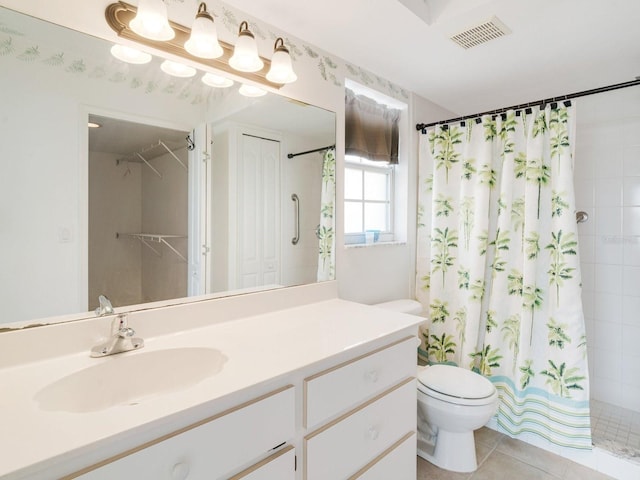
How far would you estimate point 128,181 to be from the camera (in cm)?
125

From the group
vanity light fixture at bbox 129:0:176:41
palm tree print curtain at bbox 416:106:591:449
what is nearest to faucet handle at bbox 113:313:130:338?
vanity light fixture at bbox 129:0:176:41

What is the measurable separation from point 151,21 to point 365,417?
1.55 metres

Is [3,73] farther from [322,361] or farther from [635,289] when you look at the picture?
[635,289]

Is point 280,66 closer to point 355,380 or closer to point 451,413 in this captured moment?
point 355,380

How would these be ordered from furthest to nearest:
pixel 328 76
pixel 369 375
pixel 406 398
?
pixel 328 76 → pixel 406 398 → pixel 369 375

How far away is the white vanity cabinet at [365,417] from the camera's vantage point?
1.06 m

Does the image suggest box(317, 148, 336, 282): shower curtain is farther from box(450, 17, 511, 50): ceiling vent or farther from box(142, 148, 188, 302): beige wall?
box(450, 17, 511, 50): ceiling vent

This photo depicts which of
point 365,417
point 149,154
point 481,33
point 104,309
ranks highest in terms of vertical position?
point 481,33

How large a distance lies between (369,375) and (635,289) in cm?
220

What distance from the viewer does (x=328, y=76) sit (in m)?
1.88

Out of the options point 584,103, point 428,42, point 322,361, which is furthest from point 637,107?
point 322,361

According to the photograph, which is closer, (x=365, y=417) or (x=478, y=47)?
(x=365, y=417)

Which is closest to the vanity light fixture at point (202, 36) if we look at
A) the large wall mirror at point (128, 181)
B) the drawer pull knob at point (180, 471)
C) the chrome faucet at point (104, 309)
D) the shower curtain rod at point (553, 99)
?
the large wall mirror at point (128, 181)

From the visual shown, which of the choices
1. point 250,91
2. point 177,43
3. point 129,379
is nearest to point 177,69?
point 177,43
